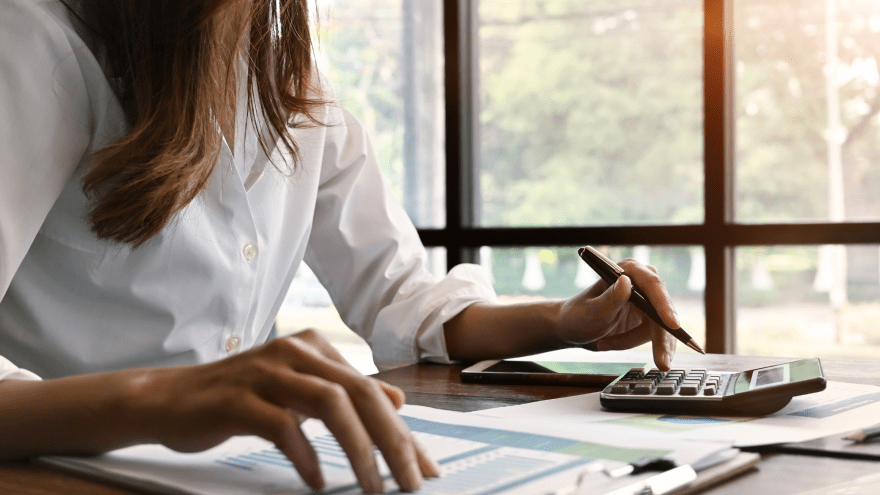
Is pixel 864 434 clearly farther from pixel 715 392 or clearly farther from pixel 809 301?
pixel 809 301

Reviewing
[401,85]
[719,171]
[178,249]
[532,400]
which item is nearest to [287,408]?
[532,400]

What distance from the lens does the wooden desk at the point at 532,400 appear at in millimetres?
491

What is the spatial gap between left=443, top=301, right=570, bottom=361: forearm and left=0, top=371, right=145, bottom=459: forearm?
1.87ft

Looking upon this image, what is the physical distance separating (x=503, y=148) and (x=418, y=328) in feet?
5.98

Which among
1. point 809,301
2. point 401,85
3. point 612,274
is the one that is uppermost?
point 401,85

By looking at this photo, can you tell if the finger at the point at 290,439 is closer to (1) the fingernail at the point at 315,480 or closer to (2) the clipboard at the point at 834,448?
(1) the fingernail at the point at 315,480

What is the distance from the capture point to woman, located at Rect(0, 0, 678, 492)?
50 cm

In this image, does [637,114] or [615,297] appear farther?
[637,114]

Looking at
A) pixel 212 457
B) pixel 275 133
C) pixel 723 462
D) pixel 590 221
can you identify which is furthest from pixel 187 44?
pixel 590 221

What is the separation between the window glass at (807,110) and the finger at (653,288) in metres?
1.72

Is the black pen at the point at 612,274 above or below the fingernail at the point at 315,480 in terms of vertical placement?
above

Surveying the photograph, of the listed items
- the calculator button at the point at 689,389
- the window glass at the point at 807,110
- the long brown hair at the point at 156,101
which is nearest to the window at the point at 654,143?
the window glass at the point at 807,110

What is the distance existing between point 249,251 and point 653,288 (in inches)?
18.8

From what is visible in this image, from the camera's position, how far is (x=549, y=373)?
871 millimetres
